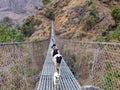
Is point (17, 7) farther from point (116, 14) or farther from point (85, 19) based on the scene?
point (116, 14)

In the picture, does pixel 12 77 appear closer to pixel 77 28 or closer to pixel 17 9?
pixel 77 28

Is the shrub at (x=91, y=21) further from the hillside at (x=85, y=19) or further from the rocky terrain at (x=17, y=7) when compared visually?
the rocky terrain at (x=17, y=7)

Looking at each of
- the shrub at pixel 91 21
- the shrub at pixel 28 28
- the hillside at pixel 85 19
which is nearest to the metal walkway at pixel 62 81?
the hillside at pixel 85 19

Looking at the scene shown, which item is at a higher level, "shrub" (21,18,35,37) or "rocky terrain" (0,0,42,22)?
"rocky terrain" (0,0,42,22)

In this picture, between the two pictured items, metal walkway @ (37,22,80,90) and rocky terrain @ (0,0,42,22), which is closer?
metal walkway @ (37,22,80,90)

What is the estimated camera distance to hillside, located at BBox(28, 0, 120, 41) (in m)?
14.6

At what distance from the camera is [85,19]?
50.5ft

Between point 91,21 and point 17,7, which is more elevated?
point 17,7

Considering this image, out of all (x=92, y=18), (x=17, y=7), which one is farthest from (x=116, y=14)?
(x=17, y=7)

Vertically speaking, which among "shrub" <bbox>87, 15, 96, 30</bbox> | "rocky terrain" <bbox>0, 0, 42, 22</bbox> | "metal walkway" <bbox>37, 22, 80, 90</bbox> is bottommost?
"metal walkway" <bbox>37, 22, 80, 90</bbox>

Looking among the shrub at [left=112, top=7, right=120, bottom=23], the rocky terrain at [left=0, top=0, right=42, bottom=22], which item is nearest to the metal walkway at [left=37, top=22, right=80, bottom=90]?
the shrub at [left=112, top=7, right=120, bottom=23]

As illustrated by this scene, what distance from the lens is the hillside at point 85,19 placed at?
14.6m

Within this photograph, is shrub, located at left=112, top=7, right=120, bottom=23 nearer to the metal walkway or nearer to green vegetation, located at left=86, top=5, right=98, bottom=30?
green vegetation, located at left=86, top=5, right=98, bottom=30

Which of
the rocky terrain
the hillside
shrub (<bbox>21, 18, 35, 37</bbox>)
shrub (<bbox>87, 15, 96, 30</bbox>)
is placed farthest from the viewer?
the rocky terrain
